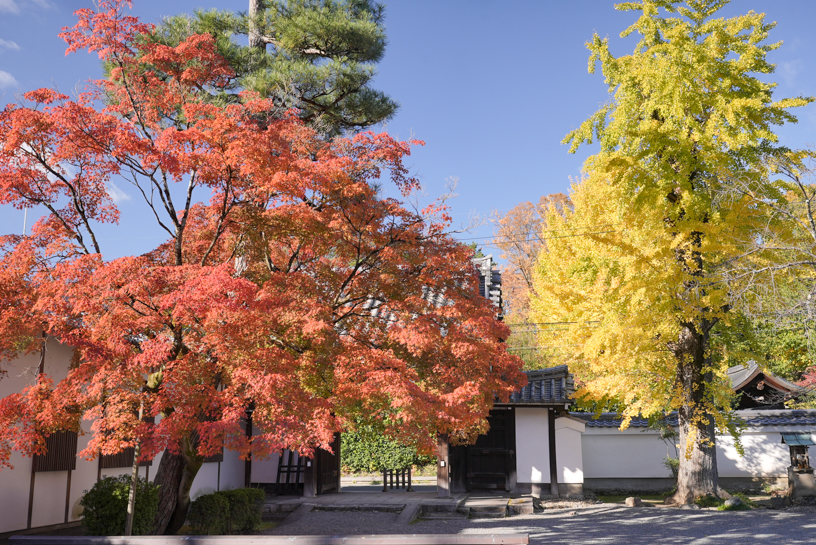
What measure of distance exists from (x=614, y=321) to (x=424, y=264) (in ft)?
14.4

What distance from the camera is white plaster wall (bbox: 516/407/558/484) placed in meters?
16.2

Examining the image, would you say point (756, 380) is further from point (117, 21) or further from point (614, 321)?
point (117, 21)

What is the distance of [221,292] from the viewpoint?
286 inches

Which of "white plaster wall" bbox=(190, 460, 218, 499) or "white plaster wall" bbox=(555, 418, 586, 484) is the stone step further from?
"white plaster wall" bbox=(190, 460, 218, 499)

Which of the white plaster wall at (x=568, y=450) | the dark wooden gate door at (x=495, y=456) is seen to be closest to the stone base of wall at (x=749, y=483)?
the white plaster wall at (x=568, y=450)

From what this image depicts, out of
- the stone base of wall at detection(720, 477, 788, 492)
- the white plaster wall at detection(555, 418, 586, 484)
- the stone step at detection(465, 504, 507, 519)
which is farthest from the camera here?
the stone base of wall at detection(720, 477, 788, 492)

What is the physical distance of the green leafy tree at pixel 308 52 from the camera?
43.2ft

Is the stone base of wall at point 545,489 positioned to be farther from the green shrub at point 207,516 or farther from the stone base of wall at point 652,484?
the green shrub at point 207,516

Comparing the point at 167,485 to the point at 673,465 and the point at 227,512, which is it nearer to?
the point at 227,512

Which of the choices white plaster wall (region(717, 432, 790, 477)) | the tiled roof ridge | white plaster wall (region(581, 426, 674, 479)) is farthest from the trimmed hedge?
white plaster wall (region(717, 432, 790, 477))

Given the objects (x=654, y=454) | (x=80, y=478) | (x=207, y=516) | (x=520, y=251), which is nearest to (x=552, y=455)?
(x=654, y=454)

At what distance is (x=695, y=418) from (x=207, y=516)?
10.2 meters

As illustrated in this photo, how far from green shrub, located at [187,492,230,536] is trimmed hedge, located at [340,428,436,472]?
28.8 ft

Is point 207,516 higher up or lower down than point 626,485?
higher up
